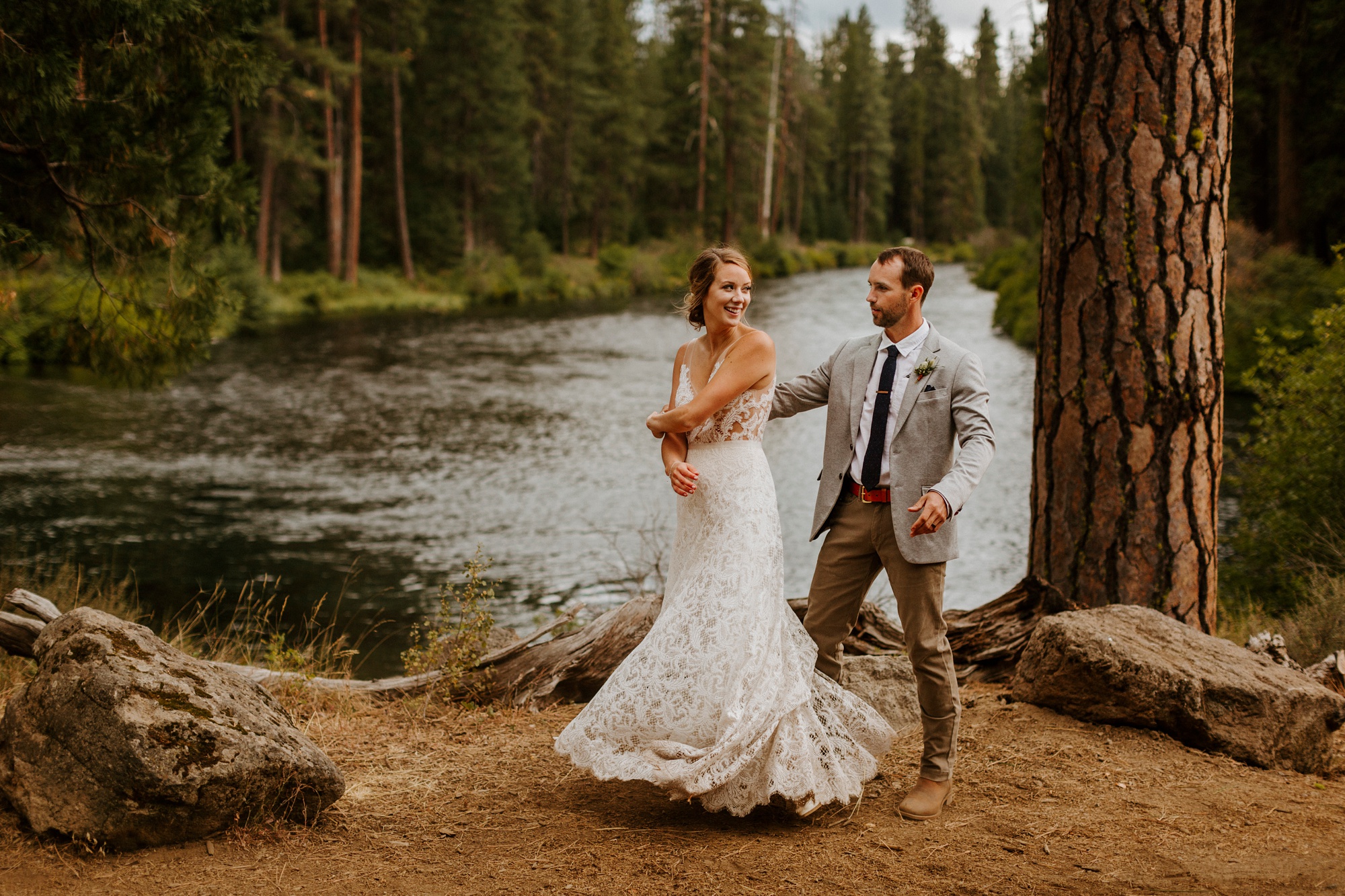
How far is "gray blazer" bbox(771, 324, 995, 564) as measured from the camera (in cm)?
378

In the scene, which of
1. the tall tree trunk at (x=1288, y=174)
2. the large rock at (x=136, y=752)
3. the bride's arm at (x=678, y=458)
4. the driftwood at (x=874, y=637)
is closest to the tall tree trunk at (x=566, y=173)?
the tall tree trunk at (x=1288, y=174)

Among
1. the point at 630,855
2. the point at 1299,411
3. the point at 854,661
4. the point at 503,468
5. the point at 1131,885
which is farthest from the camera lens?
the point at 503,468

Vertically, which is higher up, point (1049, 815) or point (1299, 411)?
point (1299, 411)

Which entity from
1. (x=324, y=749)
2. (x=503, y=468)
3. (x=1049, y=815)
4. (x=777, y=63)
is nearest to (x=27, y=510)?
(x=503, y=468)

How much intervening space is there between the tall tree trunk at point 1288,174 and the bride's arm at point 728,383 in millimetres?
22269

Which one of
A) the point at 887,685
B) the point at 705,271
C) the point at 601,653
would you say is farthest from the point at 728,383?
the point at 601,653

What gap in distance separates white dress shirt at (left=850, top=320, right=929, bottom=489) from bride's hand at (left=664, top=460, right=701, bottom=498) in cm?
63

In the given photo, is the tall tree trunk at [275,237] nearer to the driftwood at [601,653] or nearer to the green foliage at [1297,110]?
the green foliage at [1297,110]

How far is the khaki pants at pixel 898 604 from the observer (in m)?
3.90

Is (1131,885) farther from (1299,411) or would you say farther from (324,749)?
(1299,411)

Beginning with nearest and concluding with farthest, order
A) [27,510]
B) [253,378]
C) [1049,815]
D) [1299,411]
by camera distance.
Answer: [1049,815]
[1299,411]
[27,510]
[253,378]

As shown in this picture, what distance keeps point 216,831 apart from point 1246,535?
835 cm

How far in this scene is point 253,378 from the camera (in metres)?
22.3

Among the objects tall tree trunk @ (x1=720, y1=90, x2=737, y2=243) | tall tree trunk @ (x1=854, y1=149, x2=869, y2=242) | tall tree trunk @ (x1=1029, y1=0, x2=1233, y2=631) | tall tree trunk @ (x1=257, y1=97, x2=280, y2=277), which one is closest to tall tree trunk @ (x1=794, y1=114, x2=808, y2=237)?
tall tree trunk @ (x1=854, y1=149, x2=869, y2=242)
